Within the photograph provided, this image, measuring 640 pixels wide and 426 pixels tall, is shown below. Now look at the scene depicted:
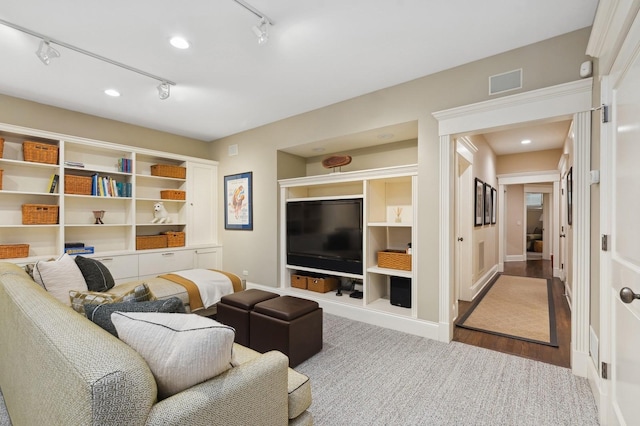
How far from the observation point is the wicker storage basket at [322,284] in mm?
4184

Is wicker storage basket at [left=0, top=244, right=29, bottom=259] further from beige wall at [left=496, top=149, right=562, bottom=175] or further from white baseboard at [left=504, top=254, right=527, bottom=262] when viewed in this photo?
white baseboard at [left=504, top=254, right=527, bottom=262]

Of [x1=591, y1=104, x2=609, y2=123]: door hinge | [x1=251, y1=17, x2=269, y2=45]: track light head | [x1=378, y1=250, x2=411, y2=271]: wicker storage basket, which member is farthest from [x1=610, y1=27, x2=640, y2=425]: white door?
[x1=251, y1=17, x2=269, y2=45]: track light head

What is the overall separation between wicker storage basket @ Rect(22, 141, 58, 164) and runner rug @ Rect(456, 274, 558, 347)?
5.27 m

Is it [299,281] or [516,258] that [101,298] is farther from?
[516,258]

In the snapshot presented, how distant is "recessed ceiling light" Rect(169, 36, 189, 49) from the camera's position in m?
2.43

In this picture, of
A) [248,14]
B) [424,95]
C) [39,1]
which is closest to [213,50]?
[248,14]

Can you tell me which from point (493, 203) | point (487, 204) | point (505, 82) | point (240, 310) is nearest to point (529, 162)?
point (493, 203)

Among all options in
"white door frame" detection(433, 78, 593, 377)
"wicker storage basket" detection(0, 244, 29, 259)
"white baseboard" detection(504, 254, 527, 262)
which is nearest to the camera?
"white door frame" detection(433, 78, 593, 377)

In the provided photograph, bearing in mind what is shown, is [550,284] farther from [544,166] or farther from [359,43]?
[359,43]

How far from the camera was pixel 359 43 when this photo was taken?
250 cm

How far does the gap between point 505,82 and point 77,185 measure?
5.01 metres

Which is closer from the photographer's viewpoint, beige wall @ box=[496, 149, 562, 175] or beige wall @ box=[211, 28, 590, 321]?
beige wall @ box=[211, 28, 590, 321]

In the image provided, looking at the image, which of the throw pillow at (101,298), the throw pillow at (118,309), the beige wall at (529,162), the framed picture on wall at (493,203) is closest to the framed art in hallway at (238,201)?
the throw pillow at (101,298)

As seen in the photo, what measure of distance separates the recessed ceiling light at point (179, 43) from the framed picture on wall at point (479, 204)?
172 inches
